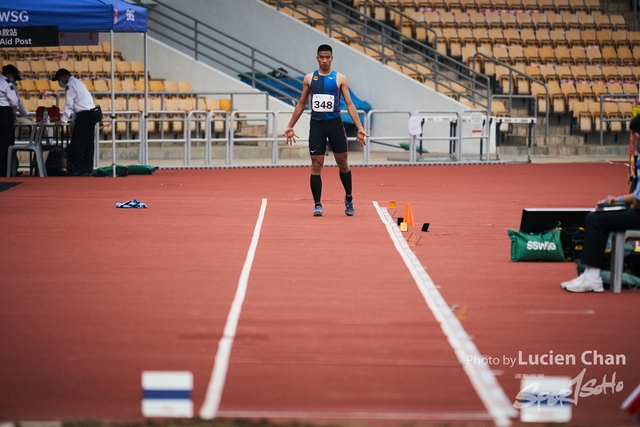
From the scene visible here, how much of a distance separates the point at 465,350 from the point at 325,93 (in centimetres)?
707

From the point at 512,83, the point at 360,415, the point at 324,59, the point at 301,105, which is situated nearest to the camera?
the point at 360,415

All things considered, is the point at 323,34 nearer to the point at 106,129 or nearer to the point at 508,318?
the point at 106,129

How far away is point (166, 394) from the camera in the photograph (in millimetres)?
4680

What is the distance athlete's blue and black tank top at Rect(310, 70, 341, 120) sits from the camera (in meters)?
12.9

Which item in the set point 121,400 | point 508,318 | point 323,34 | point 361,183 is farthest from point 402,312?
Result: point 323,34

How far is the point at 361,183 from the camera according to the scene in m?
19.0

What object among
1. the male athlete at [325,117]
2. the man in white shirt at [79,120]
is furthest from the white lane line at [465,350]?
the man in white shirt at [79,120]

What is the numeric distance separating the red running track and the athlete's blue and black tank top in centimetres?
134

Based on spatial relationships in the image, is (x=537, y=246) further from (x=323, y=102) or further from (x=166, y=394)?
(x=166, y=394)

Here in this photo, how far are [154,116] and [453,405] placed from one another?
2122 centimetres

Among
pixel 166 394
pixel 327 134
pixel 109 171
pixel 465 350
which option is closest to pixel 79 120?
pixel 109 171

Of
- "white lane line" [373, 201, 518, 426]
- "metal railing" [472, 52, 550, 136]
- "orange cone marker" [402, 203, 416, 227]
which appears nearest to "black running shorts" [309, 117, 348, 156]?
"orange cone marker" [402, 203, 416, 227]

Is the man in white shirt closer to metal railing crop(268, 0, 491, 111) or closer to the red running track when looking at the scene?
the red running track

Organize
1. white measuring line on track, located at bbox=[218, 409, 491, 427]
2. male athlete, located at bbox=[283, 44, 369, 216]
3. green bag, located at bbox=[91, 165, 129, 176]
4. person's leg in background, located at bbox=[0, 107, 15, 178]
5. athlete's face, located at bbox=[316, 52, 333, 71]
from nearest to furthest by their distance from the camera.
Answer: white measuring line on track, located at bbox=[218, 409, 491, 427], athlete's face, located at bbox=[316, 52, 333, 71], male athlete, located at bbox=[283, 44, 369, 216], person's leg in background, located at bbox=[0, 107, 15, 178], green bag, located at bbox=[91, 165, 129, 176]
